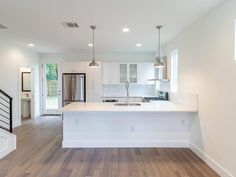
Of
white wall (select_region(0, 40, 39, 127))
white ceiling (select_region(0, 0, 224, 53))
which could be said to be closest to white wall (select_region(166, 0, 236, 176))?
white ceiling (select_region(0, 0, 224, 53))

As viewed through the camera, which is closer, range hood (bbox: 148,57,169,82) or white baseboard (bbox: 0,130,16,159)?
white baseboard (bbox: 0,130,16,159)

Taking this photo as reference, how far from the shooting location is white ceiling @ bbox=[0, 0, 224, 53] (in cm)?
329

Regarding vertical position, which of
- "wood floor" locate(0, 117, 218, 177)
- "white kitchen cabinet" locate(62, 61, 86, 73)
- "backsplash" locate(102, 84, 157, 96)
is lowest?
"wood floor" locate(0, 117, 218, 177)

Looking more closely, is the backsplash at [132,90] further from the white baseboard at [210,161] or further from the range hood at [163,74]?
the white baseboard at [210,161]

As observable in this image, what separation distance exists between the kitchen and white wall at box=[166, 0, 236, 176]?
15 mm

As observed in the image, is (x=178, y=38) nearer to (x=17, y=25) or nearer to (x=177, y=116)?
(x=177, y=116)

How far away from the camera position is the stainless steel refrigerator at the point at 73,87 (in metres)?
7.76

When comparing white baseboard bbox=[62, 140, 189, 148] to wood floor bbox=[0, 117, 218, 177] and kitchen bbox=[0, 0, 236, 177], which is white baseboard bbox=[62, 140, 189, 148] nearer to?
kitchen bbox=[0, 0, 236, 177]

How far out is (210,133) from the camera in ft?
12.3

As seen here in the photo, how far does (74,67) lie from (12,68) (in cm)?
202

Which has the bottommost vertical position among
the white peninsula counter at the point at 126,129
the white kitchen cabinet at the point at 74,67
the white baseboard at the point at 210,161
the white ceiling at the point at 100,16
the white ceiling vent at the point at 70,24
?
the white baseboard at the point at 210,161

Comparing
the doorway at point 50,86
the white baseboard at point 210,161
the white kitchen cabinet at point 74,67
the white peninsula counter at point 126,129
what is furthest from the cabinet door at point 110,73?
the white baseboard at point 210,161

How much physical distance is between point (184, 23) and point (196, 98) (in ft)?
4.91

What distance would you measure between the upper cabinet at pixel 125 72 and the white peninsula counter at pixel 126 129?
351 centimetres
